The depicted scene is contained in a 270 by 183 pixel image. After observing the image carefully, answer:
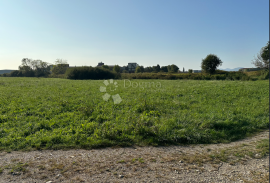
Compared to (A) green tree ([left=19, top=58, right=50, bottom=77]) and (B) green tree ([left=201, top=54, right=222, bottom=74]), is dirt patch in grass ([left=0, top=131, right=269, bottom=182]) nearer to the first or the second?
(B) green tree ([left=201, top=54, right=222, bottom=74])

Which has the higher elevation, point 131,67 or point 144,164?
point 131,67

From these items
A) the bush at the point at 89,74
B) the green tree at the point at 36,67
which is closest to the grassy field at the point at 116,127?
the bush at the point at 89,74

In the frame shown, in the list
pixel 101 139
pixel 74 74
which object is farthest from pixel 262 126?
pixel 74 74

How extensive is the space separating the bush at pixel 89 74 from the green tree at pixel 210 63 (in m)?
21.2

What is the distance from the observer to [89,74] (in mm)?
44188

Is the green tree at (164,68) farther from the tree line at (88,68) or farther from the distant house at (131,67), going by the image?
the distant house at (131,67)

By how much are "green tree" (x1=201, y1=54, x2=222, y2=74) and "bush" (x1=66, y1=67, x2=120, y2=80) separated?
2118 centimetres

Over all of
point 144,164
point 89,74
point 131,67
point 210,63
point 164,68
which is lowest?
Answer: point 144,164

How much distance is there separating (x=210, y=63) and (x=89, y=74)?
95.6ft

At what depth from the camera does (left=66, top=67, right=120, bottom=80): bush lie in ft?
145

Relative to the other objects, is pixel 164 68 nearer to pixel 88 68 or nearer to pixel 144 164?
pixel 88 68

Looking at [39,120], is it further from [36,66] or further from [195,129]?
[36,66]

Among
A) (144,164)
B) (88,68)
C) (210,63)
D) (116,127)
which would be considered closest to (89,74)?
(88,68)

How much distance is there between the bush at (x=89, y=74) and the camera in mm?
44062
